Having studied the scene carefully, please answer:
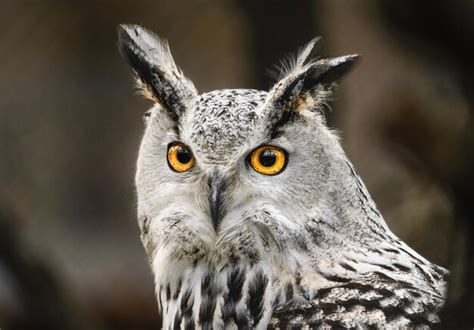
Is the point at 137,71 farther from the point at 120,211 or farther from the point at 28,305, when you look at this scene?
the point at 120,211

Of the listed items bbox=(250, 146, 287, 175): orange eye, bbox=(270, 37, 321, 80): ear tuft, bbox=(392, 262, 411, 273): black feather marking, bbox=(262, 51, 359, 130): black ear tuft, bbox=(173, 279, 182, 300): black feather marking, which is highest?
bbox=(270, 37, 321, 80): ear tuft

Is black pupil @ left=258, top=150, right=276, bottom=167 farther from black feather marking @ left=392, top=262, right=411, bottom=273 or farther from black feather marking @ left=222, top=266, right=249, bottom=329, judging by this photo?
black feather marking @ left=392, top=262, right=411, bottom=273

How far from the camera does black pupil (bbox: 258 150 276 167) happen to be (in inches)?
72.3

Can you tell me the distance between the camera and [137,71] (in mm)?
2113

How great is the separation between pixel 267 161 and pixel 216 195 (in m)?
0.14

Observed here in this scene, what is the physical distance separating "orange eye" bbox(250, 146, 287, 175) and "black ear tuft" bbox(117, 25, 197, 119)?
0.80ft

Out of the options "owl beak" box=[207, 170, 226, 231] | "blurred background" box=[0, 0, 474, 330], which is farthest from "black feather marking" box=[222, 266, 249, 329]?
"blurred background" box=[0, 0, 474, 330]

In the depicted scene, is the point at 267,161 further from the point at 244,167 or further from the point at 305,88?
the point at 305,88

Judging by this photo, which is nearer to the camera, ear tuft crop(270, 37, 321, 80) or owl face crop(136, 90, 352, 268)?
owl face crop(136, 90, 352, 268)

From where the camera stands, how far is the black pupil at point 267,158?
1836 mm

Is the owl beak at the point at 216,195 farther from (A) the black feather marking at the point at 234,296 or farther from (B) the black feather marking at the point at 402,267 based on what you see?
(B) the black feather marking at the point at 402,267

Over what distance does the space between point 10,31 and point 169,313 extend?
3.99 meters

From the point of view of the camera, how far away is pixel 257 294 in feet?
5.89

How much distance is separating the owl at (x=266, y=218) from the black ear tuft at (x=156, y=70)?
0.05m
